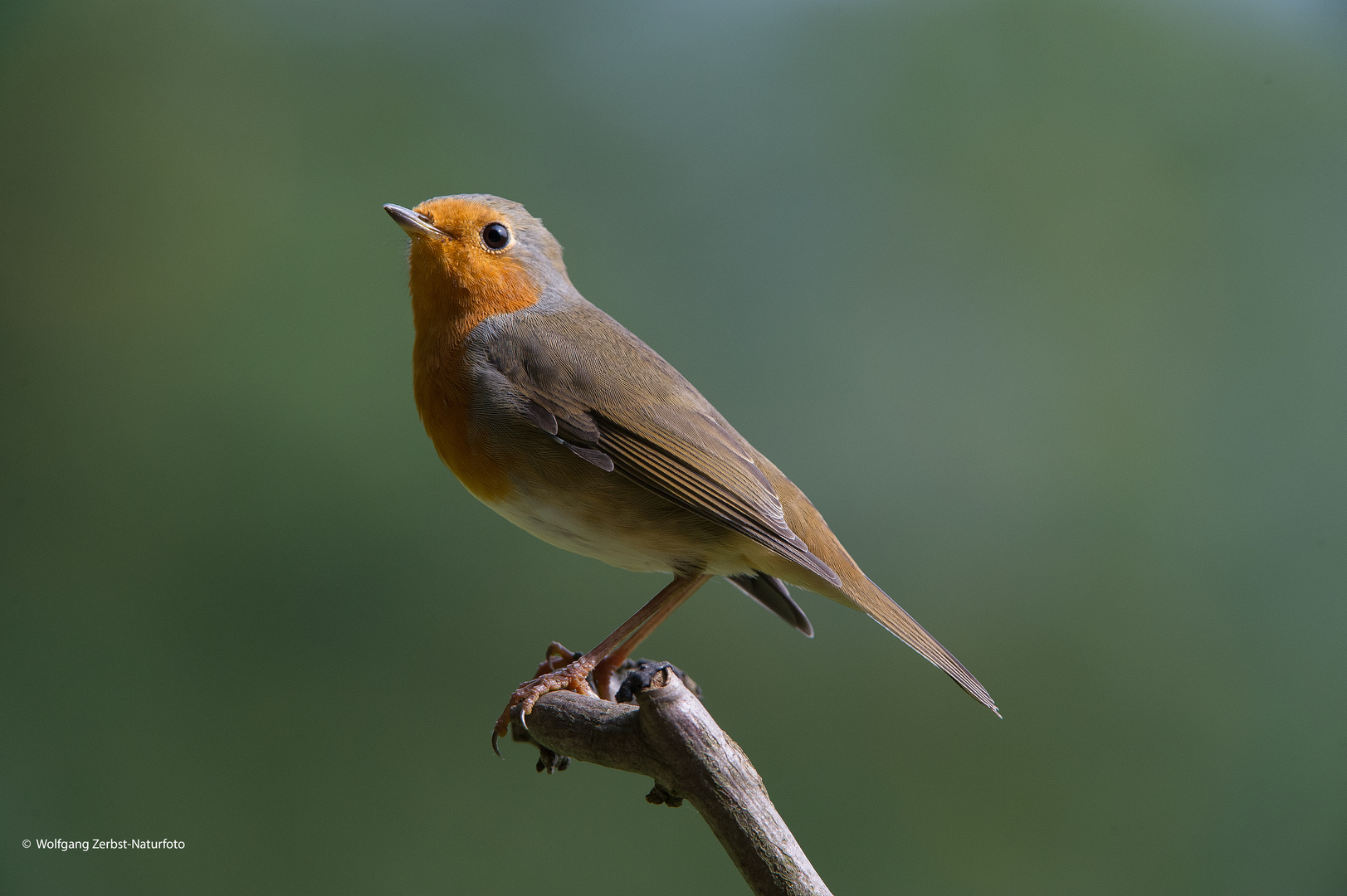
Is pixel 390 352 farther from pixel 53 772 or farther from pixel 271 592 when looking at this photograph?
pixel 53 772

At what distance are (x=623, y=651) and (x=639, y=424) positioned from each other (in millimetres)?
758

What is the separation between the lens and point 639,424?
8.14 feet

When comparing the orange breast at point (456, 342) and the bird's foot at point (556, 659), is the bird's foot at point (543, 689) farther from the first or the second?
the orange breast at point (456, 342)

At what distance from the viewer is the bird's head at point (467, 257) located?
2689 millimetres

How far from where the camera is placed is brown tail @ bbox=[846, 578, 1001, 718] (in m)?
2.40

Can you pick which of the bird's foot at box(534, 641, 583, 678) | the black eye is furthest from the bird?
the bird's foot at box(534, 641, 583, 678)

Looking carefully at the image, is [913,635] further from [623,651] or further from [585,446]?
[585,446]

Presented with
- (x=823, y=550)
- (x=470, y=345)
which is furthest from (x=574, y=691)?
(x=470, y=345)

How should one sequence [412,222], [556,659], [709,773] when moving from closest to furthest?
[709,773]
[412,222]
[556,659]

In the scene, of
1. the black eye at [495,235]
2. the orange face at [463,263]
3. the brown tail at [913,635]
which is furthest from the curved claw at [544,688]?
the black eye at [495,235]

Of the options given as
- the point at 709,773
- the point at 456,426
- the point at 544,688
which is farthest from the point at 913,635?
the point at 456,426

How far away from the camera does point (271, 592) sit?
4027mm

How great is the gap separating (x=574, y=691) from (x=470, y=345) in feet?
3.20

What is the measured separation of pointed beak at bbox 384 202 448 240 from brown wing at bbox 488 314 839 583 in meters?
0.36
